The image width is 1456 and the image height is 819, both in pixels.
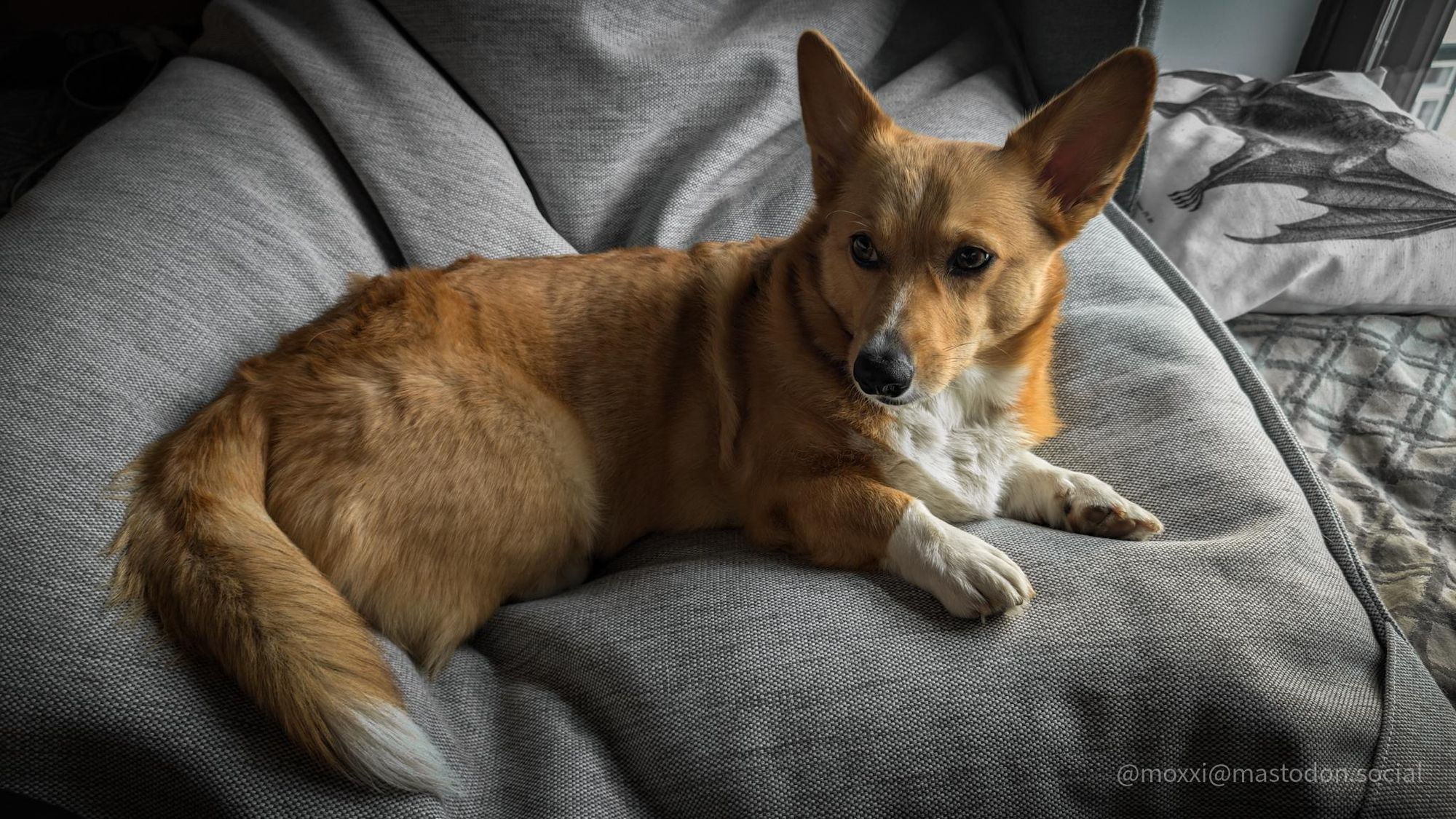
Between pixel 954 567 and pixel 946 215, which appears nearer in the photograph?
pixel 954 567

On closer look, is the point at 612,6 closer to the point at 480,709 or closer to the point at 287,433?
the point at 287,433

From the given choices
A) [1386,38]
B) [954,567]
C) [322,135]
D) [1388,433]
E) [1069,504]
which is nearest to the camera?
[954,567]

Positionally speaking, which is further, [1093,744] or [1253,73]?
[1253,73]

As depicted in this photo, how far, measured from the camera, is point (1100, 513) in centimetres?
134

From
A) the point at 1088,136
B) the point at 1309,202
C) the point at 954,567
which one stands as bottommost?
the point at 954,567

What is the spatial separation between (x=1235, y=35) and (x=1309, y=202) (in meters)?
0.90

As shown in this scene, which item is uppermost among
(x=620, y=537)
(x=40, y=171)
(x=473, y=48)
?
(x=473, y=48)

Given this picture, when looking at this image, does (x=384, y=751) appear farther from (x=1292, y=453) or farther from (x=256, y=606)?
(x=1292, y=453)

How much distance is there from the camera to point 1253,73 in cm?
260

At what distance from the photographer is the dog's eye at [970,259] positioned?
1.26 m

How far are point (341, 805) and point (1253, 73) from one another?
2.91 metres

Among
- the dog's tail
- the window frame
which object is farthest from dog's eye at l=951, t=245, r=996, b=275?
the window frame

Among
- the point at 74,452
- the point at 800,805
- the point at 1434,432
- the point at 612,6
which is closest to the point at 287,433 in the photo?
the point at 74,452

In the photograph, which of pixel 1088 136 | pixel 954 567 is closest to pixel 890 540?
pixel 954 567
